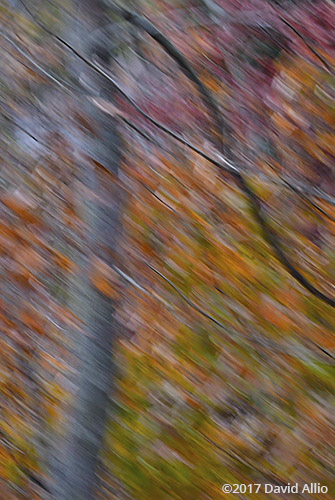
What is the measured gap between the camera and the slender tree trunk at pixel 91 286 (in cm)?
277

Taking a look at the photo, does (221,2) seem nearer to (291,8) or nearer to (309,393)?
(291,8)

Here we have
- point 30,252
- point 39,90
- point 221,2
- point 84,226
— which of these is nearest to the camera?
point 84,226

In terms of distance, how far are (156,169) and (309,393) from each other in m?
1.59

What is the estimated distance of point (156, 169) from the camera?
148 inches

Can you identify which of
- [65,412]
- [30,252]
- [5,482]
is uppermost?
[30,252]

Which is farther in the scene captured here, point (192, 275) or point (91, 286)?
point (192, 275)

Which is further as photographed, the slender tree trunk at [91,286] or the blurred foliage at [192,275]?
the blurred foliage at [192,275]

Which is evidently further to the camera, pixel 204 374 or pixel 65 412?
pixel 204 374

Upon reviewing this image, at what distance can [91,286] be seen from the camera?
3074 mm

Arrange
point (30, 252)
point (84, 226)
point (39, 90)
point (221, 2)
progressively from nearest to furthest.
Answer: point (84, 226) → point (221, 2) → point (39, 90) → point (30, 252)

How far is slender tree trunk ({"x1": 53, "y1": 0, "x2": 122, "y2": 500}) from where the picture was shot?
109 inches

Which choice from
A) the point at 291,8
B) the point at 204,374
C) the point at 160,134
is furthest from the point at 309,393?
the point at 291,8

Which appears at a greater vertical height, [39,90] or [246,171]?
[246,171]

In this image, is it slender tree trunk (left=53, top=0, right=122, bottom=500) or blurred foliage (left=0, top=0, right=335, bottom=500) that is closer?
slender tree trunk (left=53, top=0, right=122, bottom=500)
